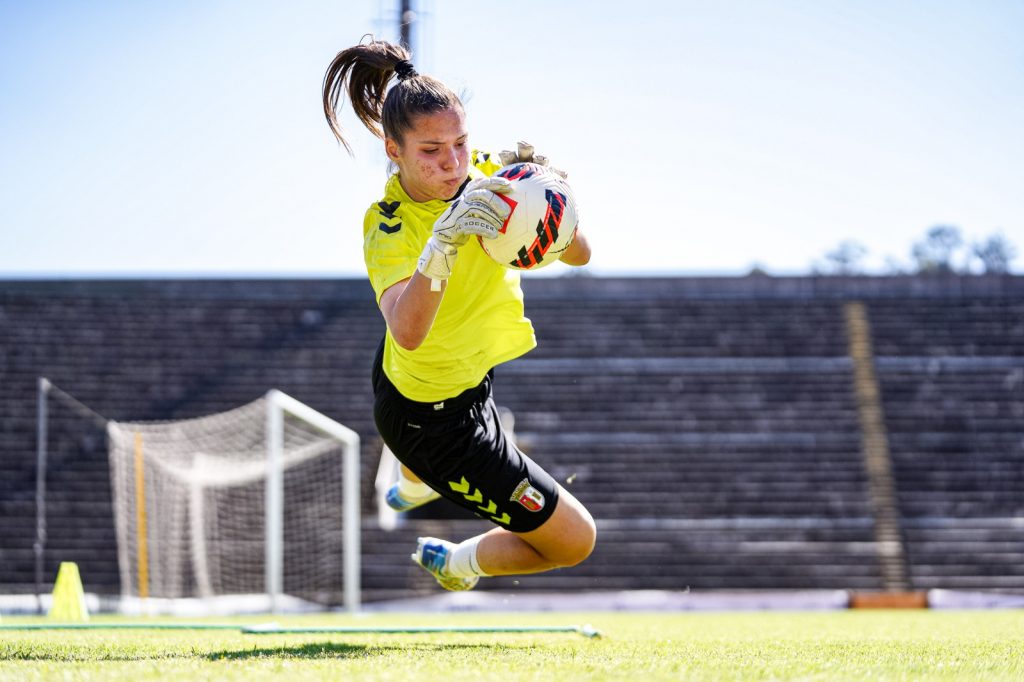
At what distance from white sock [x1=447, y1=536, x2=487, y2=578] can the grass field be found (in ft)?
0.93

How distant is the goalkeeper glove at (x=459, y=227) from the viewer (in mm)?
3885

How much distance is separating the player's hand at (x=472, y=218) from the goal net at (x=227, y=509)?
11.4 meters

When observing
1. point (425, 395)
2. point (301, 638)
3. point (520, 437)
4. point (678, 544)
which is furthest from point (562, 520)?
point (520, 437)

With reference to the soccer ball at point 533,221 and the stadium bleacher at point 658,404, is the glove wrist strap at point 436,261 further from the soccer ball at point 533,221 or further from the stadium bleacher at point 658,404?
the stadium bleacher at point 658,404

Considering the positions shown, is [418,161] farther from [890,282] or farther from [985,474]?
[890,282]

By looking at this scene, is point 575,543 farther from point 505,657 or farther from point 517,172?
point 517,172

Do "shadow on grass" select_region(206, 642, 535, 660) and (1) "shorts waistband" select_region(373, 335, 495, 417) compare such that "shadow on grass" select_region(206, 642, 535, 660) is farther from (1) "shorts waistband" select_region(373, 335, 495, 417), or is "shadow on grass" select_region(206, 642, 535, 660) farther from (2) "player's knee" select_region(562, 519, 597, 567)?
(1) "shorts waistband" select_region(373, 335, 495, 417)

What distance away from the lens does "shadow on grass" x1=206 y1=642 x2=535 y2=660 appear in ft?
13.0

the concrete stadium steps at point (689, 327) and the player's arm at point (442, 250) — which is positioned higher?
the concrete stadium steps at point (689, 327)

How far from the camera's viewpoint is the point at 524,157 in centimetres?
434

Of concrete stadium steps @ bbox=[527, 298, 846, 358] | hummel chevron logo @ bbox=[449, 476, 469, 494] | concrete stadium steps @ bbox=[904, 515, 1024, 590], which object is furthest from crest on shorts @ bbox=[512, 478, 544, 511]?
concrete stadium steps @ bbox=[527, 298, 846, 358]

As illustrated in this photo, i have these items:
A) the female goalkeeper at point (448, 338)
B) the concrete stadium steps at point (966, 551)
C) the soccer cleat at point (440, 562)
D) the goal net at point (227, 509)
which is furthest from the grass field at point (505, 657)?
the concrete stadium steps at point (966, 551)

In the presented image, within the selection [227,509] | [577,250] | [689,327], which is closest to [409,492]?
[577,250]

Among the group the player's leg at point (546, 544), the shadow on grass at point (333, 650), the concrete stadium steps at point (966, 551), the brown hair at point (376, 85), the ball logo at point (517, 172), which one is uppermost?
the brown hair at point (376, 85)
